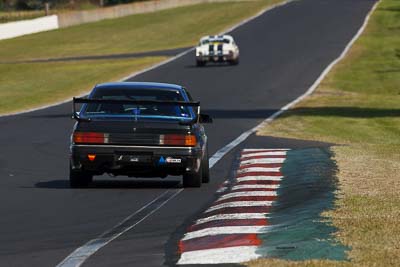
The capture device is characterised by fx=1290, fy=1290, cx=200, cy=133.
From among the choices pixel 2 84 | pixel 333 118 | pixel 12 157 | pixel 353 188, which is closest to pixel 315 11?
pixel 2 84

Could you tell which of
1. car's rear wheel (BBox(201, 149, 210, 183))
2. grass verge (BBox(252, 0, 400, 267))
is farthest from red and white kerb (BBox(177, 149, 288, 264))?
grass verge (BBox(252, 0, 400, 267))

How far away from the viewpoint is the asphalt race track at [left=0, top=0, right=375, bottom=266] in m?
10.5

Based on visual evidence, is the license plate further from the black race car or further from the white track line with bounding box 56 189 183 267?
the white track line with bounding box 56 189 183 267

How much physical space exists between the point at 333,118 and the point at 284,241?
77.5 feet

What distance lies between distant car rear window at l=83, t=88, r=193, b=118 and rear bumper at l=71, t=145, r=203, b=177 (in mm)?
530

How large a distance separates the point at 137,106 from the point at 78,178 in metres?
1.25

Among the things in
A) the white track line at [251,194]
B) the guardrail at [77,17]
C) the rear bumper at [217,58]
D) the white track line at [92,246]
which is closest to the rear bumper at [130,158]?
the white track line at [251,194]

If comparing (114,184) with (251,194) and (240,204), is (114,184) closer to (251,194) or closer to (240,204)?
(251,194)

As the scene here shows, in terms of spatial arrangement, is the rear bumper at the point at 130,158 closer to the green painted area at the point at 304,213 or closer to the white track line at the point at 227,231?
the green painted area at the point at 304,213

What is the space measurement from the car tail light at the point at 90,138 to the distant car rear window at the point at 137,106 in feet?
1.62

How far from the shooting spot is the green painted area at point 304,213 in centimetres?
946

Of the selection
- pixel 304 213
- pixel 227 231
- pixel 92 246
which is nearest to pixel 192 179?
pixel 304 213

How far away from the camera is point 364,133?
29797 millimetres

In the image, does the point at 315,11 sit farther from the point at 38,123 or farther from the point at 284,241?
the point at 284,241
